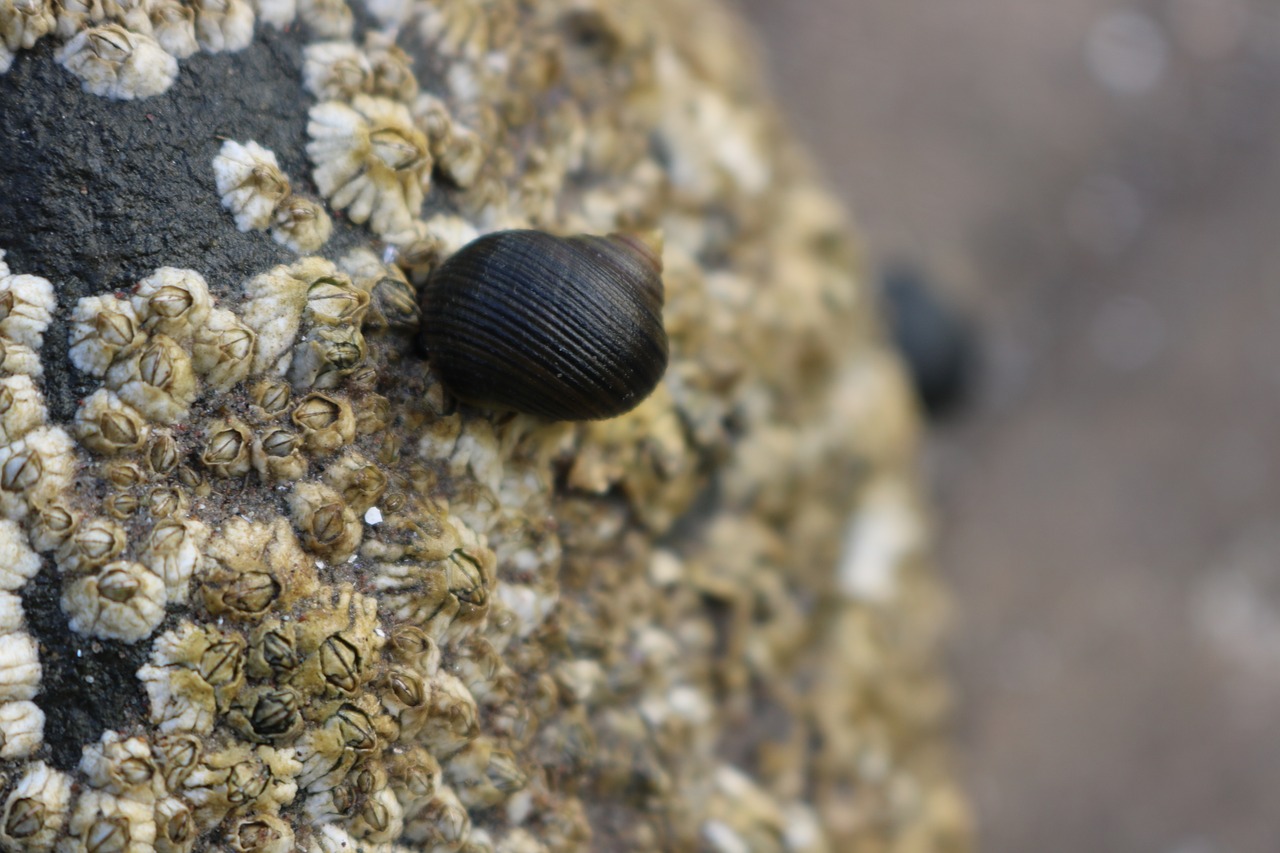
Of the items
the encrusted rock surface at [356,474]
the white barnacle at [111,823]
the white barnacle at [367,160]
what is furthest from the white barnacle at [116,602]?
the white barnacle at [367,160]

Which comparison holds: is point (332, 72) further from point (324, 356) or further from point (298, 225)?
point (324, 356)

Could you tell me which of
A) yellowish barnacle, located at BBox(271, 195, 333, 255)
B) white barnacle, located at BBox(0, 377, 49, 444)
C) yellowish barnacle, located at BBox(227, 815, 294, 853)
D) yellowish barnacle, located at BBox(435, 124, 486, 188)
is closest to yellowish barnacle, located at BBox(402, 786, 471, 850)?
yellowish barnacle, located at BBox(227, 815, 294, 853)

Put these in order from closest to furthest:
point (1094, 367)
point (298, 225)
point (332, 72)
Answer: point (298, 225) → point (332, 72) → point (1094, 367)

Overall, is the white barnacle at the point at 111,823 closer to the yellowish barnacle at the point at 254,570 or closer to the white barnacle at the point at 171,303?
the yellowish barnacle at the point at 254,570

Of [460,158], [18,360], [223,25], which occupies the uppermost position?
[460,158]

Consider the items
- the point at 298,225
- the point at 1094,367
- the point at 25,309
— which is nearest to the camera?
the point at 25,309

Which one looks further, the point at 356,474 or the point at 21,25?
the point at 356,474

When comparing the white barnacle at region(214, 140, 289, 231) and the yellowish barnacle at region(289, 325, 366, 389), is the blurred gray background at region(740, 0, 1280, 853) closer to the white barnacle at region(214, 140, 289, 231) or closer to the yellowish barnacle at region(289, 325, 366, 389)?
the yellowish barnacle at region(289, 325, 366, 389)

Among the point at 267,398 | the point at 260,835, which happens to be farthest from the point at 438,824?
the point at 267,398
